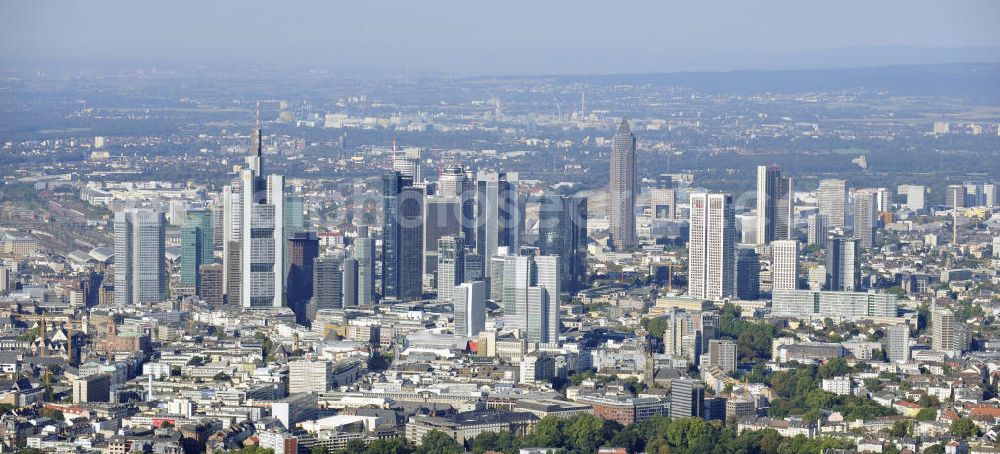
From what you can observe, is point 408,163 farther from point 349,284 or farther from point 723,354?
point 723,354

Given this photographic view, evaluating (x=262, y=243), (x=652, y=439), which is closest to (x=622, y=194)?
(x=262, y=243)

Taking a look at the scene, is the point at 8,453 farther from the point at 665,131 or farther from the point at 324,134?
the point at 665,131

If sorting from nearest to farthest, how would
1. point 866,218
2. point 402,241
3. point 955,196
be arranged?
point 402,241 → point 866,218 → point 955,196

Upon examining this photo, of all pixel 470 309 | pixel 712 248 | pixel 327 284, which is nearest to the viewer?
pixel 470 309

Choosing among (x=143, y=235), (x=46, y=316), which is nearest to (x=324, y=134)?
(x=143, y=235)

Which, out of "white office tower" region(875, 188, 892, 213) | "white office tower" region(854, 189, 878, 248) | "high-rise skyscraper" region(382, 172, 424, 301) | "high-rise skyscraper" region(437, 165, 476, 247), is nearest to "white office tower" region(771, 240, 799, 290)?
"high-rise skyscraper" region(437, 165, 476, 247)

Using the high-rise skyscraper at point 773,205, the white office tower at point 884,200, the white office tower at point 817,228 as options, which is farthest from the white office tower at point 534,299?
the white office tower at point 884,200

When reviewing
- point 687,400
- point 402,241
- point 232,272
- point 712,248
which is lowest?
point 687,400
